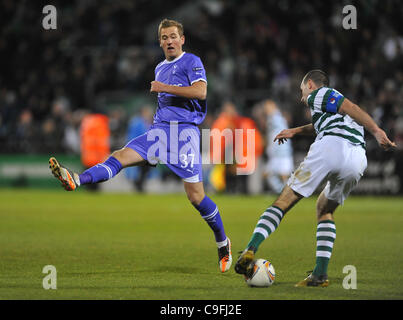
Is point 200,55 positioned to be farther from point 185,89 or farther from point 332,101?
point 332,101

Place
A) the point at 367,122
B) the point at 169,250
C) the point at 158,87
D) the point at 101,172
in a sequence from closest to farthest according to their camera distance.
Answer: the point at 367,122 < the point at 158,87 < the point at 101,172 < the point at 169,250

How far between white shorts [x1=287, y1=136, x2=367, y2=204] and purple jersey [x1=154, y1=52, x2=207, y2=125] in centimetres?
155

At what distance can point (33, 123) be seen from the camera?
76.1 feet

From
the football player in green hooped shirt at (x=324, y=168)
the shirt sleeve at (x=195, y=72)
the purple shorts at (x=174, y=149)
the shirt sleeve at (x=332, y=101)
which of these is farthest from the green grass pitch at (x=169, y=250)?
the shirt sleeve at (x=195, y=72)

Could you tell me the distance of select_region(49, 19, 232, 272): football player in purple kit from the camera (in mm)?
7469

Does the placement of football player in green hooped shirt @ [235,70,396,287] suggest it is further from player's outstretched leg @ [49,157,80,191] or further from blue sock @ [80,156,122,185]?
player's outstretched leg @ [49,157,80,191]

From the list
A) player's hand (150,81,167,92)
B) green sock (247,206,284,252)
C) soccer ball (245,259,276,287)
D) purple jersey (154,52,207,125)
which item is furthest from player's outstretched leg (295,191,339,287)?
player's hand (150,81,167,92)

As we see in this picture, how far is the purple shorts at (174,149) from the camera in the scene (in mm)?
7508

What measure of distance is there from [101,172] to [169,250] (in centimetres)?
236

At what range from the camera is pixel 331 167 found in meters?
6.48

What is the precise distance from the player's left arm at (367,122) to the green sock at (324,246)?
0.96 meters

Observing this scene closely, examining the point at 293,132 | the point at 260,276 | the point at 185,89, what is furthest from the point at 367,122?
the point at 185,89
